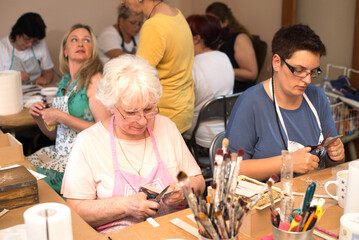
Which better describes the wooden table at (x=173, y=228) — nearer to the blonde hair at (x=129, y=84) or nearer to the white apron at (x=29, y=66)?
the blonde hair at (x=129, y=84)

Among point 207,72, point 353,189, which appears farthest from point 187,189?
point 207,72

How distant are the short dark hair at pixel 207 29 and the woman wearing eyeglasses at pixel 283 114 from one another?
4.20 feet

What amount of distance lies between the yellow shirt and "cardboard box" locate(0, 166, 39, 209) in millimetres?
1108

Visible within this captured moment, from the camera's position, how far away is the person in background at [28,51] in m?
4.26

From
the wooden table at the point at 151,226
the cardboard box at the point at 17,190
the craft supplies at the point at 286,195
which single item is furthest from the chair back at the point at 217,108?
the craft supplies at the point at 286,195

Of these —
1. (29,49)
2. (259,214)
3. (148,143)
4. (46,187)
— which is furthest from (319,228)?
(29,49)

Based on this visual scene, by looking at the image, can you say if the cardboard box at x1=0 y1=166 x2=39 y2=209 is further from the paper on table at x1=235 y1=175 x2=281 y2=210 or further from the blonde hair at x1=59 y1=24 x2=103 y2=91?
the blonde hair at x1=59 y1=24 x2=103 y2=91

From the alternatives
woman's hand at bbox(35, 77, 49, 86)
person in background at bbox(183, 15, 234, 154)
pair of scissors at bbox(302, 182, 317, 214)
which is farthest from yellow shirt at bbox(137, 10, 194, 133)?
woman's hand at bbox(35, 77, 49, 86)

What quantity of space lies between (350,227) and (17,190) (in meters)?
1.23

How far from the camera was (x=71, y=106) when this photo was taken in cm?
275

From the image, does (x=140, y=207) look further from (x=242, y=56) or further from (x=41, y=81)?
(x=41, y=81)

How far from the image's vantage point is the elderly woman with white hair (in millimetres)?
1860

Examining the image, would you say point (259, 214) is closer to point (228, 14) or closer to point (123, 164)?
point (123, 164)

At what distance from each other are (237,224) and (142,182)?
818mm
